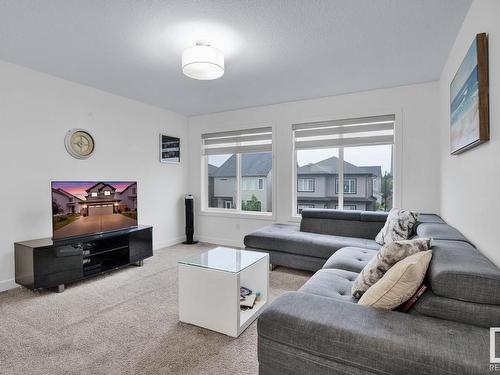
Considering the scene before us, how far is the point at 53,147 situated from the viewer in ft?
10.7

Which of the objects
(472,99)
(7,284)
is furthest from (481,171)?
(7,284)

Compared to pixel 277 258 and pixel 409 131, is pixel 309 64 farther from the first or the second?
pixel 277 258

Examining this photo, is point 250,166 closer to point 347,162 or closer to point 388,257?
point 347,162

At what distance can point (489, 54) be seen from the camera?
1.59 meters

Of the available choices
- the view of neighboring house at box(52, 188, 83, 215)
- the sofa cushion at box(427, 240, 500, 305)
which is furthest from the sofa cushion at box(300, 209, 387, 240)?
the view of neighboring house at box(52, 188, 83, 215)

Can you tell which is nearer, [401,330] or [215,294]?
[401,330]

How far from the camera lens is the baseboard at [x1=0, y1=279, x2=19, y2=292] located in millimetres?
2881

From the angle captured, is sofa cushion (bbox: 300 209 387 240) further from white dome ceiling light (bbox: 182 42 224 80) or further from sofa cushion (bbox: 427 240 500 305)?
white dome ceiling light (bbox: 182 42 224 80)

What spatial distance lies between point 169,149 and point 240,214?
179cm

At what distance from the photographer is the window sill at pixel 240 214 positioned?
459 cm

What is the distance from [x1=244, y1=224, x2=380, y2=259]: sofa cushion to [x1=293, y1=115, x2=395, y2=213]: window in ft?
2.81

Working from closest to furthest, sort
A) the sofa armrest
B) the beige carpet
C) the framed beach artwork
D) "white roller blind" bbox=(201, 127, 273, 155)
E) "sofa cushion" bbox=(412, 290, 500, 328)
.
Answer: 1. the sofa armrest
2. "sofa cushion" bbox=(412, 290, 500, 328)
3. the framed beach artwork
4. the beige carpet
5. "white roller blind" bbox=(201, 127, 273, 155)

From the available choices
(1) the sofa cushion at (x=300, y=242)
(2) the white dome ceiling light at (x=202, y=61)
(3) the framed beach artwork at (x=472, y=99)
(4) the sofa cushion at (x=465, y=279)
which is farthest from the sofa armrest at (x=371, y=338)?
(2) the white dome ceiling light at (x=202, y=61)

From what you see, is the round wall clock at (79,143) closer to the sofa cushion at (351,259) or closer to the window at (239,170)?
the window at (239,170)
